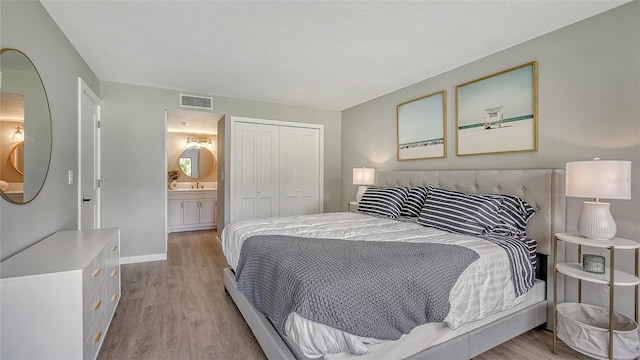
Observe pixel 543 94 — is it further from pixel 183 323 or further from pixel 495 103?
pixel 183 323

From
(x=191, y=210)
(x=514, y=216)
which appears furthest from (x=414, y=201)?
(x=191, y=210)

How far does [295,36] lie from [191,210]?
475 centimetres

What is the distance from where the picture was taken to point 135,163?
12.4ft

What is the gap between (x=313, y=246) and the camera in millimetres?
1864

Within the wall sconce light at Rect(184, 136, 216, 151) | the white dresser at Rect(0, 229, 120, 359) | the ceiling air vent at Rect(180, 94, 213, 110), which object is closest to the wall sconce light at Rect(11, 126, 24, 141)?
the white dresser at Rect(0, 229, 120, 359)

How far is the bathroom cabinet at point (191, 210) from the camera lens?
5.85 metres

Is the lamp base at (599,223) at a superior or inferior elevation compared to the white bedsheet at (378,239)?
superior

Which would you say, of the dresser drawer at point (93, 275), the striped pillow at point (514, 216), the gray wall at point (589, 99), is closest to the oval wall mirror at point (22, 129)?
the dresser drawer at point (93, 275)

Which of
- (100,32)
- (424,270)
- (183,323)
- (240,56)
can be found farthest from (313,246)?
(100,32)

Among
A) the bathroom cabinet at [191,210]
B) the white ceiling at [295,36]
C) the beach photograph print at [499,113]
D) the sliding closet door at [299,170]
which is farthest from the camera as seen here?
the bathroom cabinet at [191,210]

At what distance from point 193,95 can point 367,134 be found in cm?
269

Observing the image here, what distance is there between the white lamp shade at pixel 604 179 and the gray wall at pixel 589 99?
1.22 ft

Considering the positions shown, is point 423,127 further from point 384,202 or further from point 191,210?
point 191,210

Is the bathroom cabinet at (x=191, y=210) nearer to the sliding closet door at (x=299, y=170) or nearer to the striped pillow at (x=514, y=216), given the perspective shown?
the sliding closet door at (x=299, y=170)
